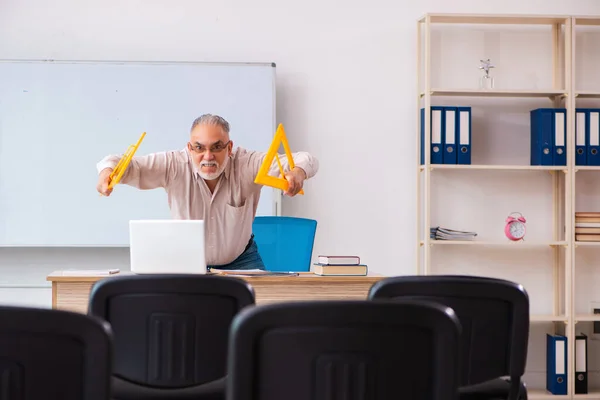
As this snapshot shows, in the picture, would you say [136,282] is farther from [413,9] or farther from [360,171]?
[413,9]

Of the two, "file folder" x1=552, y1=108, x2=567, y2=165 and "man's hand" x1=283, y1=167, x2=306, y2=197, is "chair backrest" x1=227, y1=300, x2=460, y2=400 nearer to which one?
"man's hand" x1=283, y1=167, x2=306, y2=197

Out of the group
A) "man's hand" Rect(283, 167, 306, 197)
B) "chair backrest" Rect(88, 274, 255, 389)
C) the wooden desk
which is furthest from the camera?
"man's hand" Rect(283, 167, 306, 197)

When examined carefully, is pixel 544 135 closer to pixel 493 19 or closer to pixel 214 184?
pixel 493 19

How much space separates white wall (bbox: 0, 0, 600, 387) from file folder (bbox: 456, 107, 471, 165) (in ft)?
0.97

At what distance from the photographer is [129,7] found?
16.7 feet

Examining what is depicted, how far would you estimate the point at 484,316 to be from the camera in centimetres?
204

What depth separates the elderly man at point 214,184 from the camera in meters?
Answer: 3.98

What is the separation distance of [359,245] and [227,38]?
160 cm

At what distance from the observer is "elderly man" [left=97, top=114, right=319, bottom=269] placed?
398cm

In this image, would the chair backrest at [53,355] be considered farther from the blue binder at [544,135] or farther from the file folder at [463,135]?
the blue binder at [544,135]

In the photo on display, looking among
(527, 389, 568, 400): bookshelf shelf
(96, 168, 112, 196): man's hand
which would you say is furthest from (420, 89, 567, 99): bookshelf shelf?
(96, 168, 112, 196): man's hand

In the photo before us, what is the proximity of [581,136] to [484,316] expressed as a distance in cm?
330

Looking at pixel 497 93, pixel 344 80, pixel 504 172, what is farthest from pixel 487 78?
pixel 344 80

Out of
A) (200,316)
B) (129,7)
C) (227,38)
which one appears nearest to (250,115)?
(227,38)
